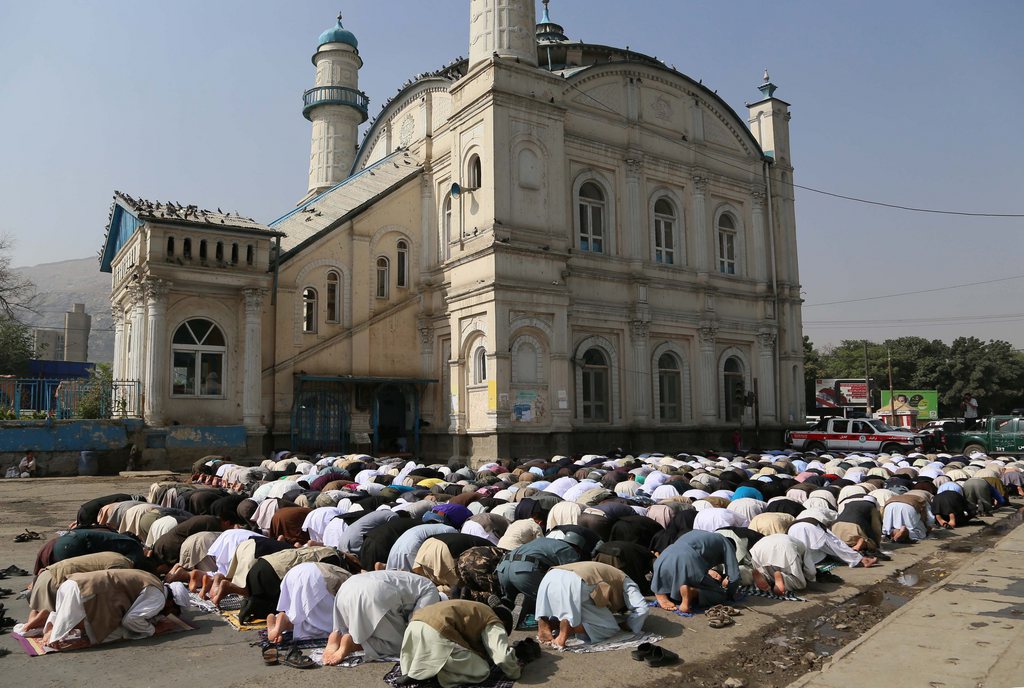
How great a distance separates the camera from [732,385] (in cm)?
3070

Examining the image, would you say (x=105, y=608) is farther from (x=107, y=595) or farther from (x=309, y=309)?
(x=309, y=309)

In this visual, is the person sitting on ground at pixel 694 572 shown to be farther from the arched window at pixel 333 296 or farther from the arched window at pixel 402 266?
the arched window at pixel 402 266

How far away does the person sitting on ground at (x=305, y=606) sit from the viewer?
764 centimetres

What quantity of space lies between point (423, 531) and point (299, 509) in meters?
3.22

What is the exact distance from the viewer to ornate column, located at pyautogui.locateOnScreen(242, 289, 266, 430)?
22922 mm

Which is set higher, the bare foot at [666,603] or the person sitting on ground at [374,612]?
the person sitting on ground at [374,612]

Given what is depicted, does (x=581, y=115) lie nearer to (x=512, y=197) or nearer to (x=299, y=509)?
(x=512, y=197)

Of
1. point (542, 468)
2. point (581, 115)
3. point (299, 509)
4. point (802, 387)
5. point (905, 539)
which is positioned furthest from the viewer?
point (802, 387)

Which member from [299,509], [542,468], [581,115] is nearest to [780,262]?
[581,115]

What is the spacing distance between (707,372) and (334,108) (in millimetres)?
20757

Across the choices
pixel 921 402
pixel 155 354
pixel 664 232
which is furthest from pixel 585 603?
pixel 921 402

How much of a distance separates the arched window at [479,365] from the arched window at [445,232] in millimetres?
4097

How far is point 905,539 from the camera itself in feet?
43.7

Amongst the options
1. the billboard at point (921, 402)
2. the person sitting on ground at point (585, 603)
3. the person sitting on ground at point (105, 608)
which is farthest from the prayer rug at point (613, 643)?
the billboard at point (921, 402)
